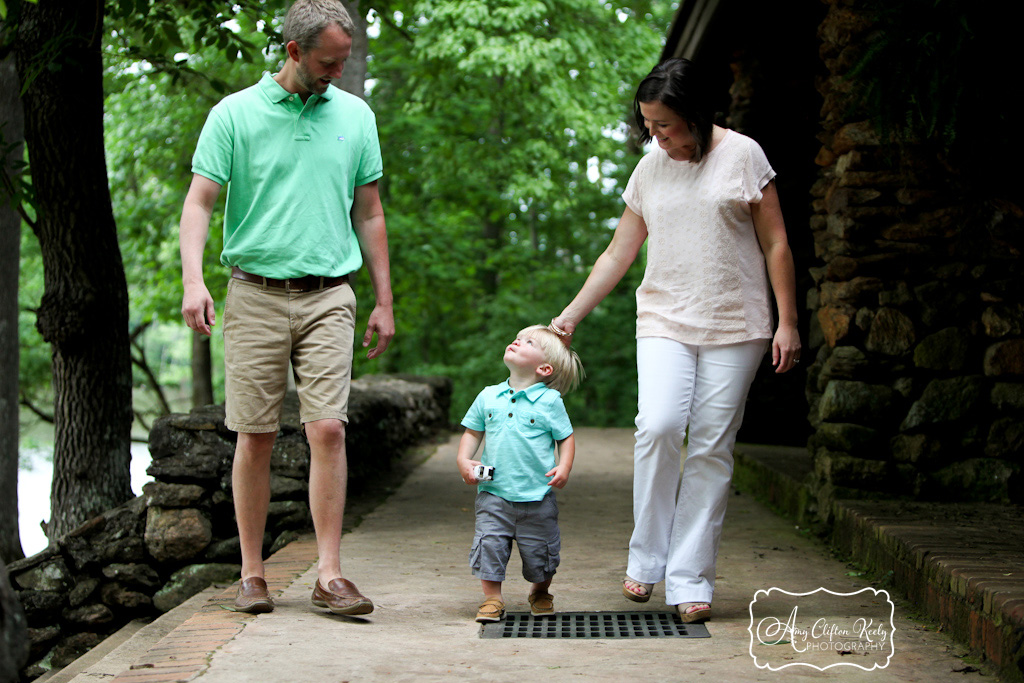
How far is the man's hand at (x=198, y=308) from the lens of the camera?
9.73ft

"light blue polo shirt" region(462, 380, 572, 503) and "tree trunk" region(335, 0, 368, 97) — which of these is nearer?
"light blue polo shirt" region(462, 380, 572, 503)

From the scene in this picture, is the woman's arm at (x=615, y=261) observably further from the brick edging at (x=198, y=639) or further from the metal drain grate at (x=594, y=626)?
the brick edging at (x=198, y=639)

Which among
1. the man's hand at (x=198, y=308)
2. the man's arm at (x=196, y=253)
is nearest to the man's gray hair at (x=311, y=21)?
the man's arm at (x=196, y=253)

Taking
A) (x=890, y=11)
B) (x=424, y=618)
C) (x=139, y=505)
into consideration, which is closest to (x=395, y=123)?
(x=139, y=505)

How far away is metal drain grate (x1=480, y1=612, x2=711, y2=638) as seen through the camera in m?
3.01

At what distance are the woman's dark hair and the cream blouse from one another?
0.31ft

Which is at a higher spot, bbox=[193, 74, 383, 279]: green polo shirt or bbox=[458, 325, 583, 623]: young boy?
bbox=[193, 74, 383, 279]: green polo shirt

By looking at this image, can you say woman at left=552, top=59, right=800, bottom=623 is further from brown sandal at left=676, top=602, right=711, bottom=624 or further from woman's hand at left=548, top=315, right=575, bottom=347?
woman's hand at left=548, top=315, right=575, bottom=347

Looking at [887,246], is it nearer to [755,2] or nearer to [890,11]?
[890,11]

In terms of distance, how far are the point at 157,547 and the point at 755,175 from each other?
336 centimetres

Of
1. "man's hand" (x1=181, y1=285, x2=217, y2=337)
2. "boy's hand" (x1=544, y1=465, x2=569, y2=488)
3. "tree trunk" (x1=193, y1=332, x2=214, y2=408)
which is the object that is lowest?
"tree trunk" (x1=193, y1=332, x2=214, y2=408)

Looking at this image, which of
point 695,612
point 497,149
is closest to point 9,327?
point 695,612

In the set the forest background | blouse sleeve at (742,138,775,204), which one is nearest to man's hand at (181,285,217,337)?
blouse sleeve at (742,138,775,204)

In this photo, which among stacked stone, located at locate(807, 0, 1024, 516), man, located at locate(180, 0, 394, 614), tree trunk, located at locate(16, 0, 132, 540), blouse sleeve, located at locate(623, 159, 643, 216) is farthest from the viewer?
tree trunk, located at locate(16, 0, 132, 540)
